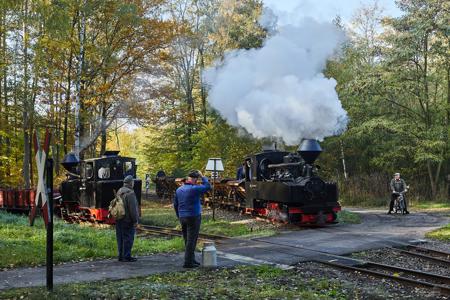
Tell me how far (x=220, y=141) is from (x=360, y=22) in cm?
1732

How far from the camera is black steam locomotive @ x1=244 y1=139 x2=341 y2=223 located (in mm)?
14672

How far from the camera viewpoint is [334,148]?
29.3 meters

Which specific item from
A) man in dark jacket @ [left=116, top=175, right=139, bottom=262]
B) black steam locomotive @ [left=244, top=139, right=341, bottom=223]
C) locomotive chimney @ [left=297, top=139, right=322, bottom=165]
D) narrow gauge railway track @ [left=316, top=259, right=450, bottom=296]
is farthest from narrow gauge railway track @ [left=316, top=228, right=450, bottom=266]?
man in dark jacket @ [left=116, top=175, right=139, bottom=262]

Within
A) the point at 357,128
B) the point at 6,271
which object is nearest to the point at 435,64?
the point at 357,128

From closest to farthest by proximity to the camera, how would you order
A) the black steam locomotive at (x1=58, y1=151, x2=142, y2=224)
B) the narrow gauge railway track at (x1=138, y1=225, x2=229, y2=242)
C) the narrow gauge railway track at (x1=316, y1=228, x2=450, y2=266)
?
1. the narrow gauge railway track at (x1=316, y1=228, x2=450, y2=266)
2. the narrow gauge railway track at (x1=138, y1=225, x2=229, y2=242)
3. the black steam locomotive at (x1=58, y1=151, x2=142, y2=224)

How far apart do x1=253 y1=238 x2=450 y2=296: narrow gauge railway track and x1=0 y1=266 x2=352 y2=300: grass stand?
3.37ft

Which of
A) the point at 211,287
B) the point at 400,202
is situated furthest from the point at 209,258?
the point at 400,202

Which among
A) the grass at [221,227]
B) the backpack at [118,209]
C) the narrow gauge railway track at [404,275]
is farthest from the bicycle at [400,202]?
the backpack at [118,209]

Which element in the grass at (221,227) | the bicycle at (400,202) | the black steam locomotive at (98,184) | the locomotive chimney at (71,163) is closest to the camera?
the grass at (221,227)

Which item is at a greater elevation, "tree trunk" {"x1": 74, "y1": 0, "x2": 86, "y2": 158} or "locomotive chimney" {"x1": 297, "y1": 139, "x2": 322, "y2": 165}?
"tree trunk" {"x1": 74, "y1": 0, "x2": 86, "y2": 158}

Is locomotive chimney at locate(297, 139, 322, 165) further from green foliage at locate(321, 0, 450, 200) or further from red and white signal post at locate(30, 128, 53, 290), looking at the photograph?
green foliage at locate(321, 0, 450, 200)

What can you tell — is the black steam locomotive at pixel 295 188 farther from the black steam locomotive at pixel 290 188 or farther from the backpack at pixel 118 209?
the backpack at pixel 118 209

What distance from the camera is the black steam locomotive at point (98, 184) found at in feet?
56.1

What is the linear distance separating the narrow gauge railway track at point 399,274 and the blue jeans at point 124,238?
354cm
